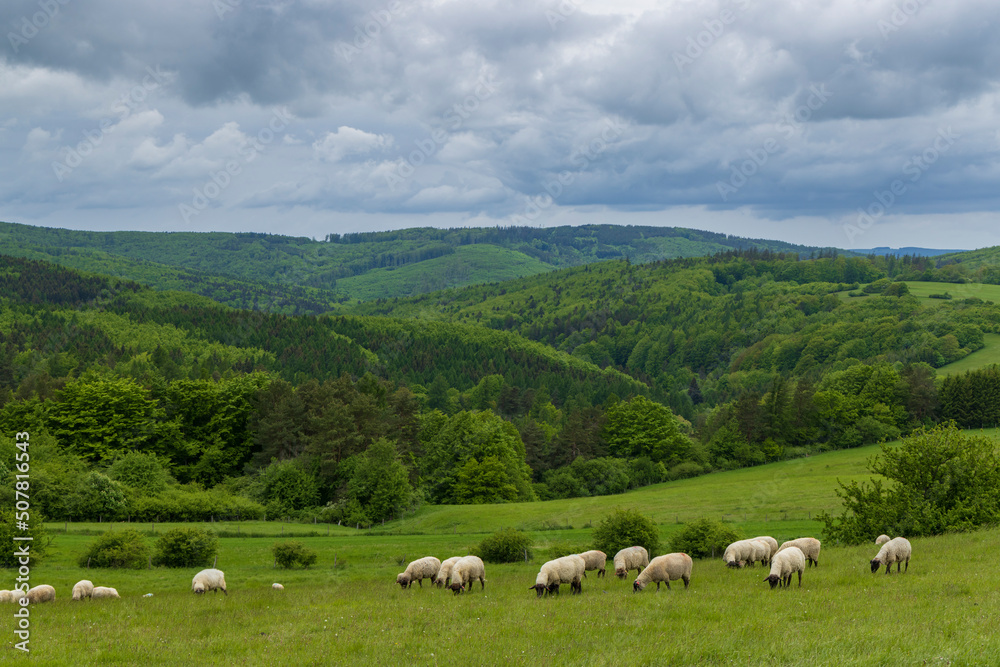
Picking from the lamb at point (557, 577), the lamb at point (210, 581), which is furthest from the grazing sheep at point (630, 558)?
the lamb at point (210, 581)

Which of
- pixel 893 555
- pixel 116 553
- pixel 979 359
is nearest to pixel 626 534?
pixel 893 555

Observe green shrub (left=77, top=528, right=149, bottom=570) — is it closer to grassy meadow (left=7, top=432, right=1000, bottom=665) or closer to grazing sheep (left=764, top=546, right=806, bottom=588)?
grassy meadow (left=7, top=432, right=1000, bottom=665)

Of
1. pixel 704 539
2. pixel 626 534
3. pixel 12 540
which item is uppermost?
pixel 626 534

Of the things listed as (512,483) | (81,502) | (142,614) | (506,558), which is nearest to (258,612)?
(142,614)

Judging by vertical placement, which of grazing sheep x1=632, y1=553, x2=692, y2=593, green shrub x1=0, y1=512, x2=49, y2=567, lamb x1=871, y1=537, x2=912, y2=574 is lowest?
green shrub x1=0, y1=512, x2=49, y2=567

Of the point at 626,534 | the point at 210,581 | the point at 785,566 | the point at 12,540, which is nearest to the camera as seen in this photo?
the point at 785,566

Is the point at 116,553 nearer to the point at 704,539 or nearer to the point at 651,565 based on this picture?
the point at 651,565

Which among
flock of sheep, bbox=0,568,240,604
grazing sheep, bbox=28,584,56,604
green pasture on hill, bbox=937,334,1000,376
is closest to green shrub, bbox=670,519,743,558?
flock of sheep, bbox=0,568,240,604

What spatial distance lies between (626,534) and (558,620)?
82.4ft

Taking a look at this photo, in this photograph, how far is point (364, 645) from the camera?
18297 mm

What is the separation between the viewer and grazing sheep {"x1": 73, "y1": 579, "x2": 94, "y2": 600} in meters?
30.5

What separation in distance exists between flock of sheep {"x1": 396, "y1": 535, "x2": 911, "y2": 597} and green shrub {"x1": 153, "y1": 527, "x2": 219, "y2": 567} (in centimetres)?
2024

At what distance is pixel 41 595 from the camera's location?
95.3 feet

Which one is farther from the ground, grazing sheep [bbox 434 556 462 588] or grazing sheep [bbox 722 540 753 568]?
grazing sheep [bbox 722 540 753 568]
